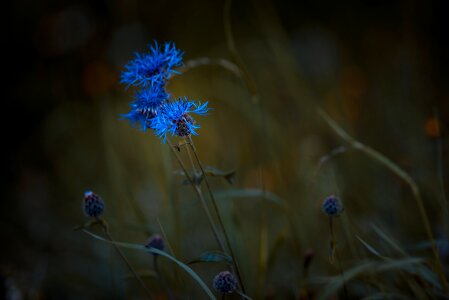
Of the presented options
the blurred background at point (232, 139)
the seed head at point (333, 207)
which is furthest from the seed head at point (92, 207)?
the seed head at point (333, 207)

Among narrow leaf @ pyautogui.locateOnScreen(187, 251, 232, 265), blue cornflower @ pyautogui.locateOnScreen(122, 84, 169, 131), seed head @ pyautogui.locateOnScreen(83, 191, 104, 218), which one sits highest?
blue cornflower @ pyautogui.locateOnScreen(122, 84, 169, 131)

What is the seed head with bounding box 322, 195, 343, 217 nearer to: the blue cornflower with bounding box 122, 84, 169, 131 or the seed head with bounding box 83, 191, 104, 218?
the blue cornflower with bounding box 122, 84, 169, 131

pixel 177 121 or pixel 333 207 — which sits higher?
pixel 177 121

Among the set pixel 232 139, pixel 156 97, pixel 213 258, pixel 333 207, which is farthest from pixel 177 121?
pixel 232 139

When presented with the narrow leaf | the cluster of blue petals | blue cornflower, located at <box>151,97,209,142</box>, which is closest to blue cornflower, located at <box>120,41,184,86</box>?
the cluster of blue petals

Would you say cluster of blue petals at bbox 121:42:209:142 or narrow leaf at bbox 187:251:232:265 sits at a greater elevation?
cluster of blue petals at bbox 121:42:209:142

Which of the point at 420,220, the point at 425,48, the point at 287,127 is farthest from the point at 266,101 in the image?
the point at 420,220

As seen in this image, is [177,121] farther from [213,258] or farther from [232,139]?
[232,139]

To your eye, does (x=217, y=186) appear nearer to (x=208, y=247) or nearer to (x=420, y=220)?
(x=208, y=247)

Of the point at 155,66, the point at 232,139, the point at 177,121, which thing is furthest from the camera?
the point at 232,139

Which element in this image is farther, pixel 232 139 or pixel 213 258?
pixel 232 139
